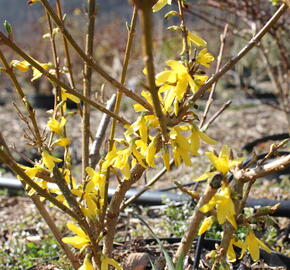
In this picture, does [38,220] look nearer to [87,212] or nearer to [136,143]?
[87,212]

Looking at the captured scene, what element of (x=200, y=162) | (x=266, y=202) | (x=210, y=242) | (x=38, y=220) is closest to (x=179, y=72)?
(x=210, y=242)

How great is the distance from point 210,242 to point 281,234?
0.84 metres

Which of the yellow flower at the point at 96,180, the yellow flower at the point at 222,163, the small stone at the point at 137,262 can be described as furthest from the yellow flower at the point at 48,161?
the small stone at the point at 137,262

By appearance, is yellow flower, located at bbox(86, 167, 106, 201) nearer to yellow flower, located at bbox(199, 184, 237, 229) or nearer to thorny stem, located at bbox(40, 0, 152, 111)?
thorny stem, located at bbox(40, 0, 152, 111)

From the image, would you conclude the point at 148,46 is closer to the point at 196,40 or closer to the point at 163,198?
the point at 196,40

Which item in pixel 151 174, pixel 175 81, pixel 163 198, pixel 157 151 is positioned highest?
pixel 175 81

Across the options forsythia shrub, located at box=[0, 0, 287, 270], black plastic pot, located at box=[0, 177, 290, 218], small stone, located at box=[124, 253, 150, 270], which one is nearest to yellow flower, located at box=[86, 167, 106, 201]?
forsythia shrub, located at box=[0, 0, 287, 270]

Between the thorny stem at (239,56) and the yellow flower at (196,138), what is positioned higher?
the thorny stem at (239,56)

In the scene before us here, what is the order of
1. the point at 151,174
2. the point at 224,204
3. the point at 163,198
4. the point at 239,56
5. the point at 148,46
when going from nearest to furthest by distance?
→ the point at 148,46 < the point at 224,204 < the point at 239,56 < the point at 163,198 < the point at 151,174

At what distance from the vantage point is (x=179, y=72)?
113 cm

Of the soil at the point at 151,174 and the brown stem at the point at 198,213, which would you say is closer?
the brown stem at the point at 198,213

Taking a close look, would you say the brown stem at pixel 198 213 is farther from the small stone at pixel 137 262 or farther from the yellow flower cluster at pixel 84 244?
the small stone at pixel 137 262

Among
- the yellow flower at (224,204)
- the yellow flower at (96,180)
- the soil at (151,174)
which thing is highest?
the yellow flower at (96,180)

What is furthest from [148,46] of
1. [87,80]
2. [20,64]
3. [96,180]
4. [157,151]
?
[87,80]
